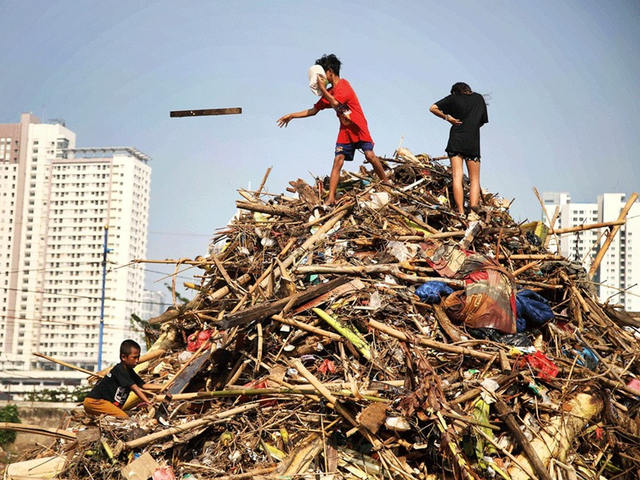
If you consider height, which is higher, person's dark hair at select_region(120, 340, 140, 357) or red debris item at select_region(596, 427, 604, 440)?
person's dark hair at select_region(120, 340, 140, 357)

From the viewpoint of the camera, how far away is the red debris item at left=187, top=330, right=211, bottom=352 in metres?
6.44

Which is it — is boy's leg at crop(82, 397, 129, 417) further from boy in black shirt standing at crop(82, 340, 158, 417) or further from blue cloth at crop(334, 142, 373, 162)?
blue cloth at crop(334, 142, 373, 162)

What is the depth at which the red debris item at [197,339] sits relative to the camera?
6438mm

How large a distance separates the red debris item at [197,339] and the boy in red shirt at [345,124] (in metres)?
1.85

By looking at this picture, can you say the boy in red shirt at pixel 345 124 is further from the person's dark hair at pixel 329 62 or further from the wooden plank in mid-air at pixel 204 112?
the wooden plank in mid-air at pixel 204 112

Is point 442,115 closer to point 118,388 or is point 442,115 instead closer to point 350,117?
point 350,117

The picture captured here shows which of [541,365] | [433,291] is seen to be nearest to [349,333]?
[433,291]

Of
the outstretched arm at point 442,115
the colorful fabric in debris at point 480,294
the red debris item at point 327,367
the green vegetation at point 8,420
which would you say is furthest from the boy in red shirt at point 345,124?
the green vegetation at point 8,420

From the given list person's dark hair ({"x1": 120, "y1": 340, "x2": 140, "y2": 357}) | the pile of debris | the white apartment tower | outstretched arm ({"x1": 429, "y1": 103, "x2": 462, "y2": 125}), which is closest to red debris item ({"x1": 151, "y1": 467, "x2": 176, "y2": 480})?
the pile of debris

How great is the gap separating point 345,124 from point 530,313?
2.79m

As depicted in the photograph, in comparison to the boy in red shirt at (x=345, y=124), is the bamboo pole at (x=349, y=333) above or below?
below

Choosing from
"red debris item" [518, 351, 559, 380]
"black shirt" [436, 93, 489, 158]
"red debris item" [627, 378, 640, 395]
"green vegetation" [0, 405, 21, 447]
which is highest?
"black shirt" [436, 93, 489, 158]

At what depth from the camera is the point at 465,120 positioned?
23.6 ft

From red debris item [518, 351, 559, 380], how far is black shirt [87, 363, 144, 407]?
121 inches
